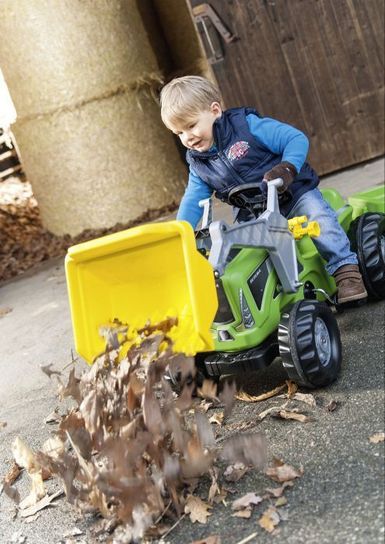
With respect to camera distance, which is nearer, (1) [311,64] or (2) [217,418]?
(2) [217,418]

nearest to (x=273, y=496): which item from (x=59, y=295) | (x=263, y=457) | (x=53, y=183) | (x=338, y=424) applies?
(x=263, y=457)

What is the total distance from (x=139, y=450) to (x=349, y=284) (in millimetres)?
1428

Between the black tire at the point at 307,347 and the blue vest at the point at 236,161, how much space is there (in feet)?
2.19

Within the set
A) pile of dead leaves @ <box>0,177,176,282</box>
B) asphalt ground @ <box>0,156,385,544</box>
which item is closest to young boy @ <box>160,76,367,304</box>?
asphalt ground @ <box>0,156,385,544</box>

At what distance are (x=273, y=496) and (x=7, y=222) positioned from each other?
6.35 metres

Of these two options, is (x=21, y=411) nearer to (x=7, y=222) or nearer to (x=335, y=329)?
(x=335, y=329)

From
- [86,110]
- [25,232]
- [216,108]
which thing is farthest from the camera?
[25,232]

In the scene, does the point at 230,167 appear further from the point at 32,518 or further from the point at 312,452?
the point at 32,518

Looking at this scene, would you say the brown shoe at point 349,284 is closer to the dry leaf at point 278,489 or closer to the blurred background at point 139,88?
the dry leaf at point 278,489

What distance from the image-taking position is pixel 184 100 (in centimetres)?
340

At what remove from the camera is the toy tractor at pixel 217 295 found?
292 cm

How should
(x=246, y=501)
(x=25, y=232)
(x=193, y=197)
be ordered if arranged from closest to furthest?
(x=246, y=501)
(x=193, y=197)
(x=25, y=232)

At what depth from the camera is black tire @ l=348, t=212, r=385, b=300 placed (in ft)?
12.3

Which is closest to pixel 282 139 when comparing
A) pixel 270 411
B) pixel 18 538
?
pixel 270 411
